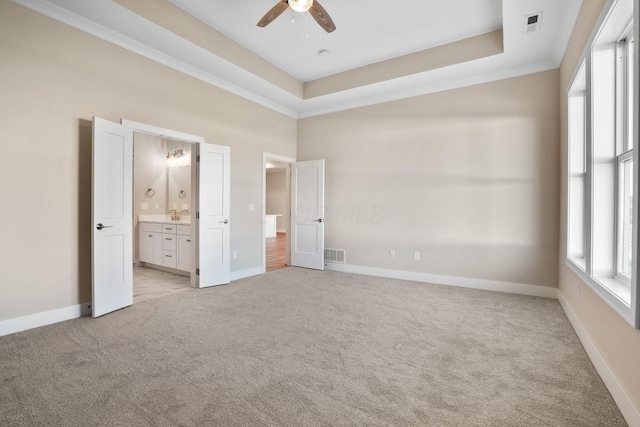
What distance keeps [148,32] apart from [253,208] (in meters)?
2.84

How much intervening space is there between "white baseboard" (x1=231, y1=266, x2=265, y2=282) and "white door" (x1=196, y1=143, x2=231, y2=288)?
18cm

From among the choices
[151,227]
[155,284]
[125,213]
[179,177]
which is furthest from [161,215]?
[125,213]

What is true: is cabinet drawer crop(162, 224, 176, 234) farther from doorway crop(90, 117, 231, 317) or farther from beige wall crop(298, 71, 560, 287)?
beige wall crop(298, 71, 560, 287)

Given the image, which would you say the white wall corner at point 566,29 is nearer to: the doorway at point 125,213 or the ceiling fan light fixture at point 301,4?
the ceiling fan light fixture at point 301,4

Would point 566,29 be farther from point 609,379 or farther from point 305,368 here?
point 305,368

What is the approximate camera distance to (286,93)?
520cm

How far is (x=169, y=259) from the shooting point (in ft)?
17.4

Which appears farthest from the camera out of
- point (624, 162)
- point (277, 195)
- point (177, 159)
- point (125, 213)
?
point (277, 195)

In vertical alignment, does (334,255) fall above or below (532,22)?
below

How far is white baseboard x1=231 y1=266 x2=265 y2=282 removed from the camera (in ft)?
16.2

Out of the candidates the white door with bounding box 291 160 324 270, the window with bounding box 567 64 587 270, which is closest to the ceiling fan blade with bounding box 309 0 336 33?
the window with bounding box 567 64 587 270

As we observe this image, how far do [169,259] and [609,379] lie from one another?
222 inches

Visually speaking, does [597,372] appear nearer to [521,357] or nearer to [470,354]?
[521,357]

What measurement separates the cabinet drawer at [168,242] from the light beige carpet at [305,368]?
1.80 meters
